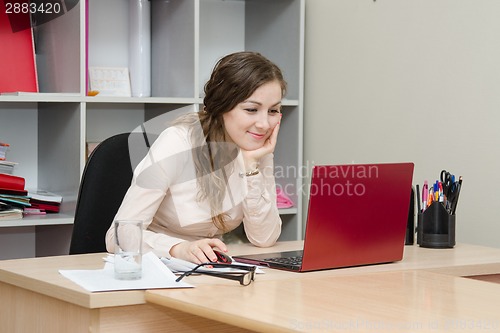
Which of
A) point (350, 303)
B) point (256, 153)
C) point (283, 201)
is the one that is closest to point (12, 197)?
point (256, 153)

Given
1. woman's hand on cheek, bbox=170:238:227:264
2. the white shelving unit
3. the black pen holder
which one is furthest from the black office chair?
the black pen holder

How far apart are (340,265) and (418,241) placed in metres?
0.53

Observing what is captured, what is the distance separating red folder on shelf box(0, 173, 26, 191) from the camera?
8.52ft

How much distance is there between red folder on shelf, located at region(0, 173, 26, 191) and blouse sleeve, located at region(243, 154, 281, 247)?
92cm

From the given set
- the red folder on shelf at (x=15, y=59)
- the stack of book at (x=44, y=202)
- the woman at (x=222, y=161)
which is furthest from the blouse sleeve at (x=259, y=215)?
the red folder on shelf at (x=15, y=59)

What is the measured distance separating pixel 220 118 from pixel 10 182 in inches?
34.7

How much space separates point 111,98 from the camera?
9.04 feet

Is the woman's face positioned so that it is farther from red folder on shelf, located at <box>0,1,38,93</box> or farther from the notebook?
red folder on shelf, located at <box>0,1,38,93</box>

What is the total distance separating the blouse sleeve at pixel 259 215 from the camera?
212cm

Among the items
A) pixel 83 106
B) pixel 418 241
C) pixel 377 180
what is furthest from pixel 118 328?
pixel 83 106

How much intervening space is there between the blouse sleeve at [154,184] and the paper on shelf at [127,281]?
9.0 inches

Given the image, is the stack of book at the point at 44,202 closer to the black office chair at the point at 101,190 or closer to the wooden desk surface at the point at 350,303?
the black office chair at the point at 101,190

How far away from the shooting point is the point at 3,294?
167cm

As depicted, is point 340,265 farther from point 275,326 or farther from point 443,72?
point 443,72
